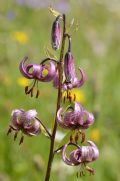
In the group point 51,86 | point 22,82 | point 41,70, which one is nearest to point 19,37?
point 51,86

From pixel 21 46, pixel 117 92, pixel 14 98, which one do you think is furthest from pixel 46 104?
pixel 21 46

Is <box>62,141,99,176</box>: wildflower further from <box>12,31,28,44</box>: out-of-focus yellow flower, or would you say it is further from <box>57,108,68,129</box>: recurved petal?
<box>12,31,28,44</box>: out-of-focus yellow flower

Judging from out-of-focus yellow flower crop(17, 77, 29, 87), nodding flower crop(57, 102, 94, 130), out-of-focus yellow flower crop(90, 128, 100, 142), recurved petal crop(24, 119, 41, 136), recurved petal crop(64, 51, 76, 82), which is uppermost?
out-of-focus yellow flower crop(17, 77, 29, 87)

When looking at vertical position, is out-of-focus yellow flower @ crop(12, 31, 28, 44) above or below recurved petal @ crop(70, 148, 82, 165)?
above

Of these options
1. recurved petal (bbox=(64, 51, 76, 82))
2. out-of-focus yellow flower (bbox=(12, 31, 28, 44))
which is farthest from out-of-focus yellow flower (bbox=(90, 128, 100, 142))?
out-of-focus yellow flower (bbox=(12, 31, 28, 44))

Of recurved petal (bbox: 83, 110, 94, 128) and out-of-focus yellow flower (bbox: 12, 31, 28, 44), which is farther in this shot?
A: out-of-focus yellow flower (bbox: 12, 31, 28, 44)

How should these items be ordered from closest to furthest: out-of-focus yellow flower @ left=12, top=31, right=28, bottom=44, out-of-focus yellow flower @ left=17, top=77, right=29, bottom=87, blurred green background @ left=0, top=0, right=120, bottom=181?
blurred green background @ left=0, top=0, right=120, bottom=181 < out-of-focus yellow flower @ left=17, top=77, right=29, bottom=87 < out-of-focus yellow flower @ left=12, top=31, right=28, bottom=44

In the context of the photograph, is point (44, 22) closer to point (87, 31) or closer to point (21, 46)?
point (87, 31)

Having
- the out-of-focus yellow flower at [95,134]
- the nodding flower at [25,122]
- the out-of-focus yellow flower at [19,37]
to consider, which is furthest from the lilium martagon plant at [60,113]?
the out-of-focus yellow flower at [19,37]

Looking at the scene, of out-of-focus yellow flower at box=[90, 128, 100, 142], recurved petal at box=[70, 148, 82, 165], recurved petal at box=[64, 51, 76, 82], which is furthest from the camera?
out-of-focus yellow flower at box=[90, 128, 100, 142]
